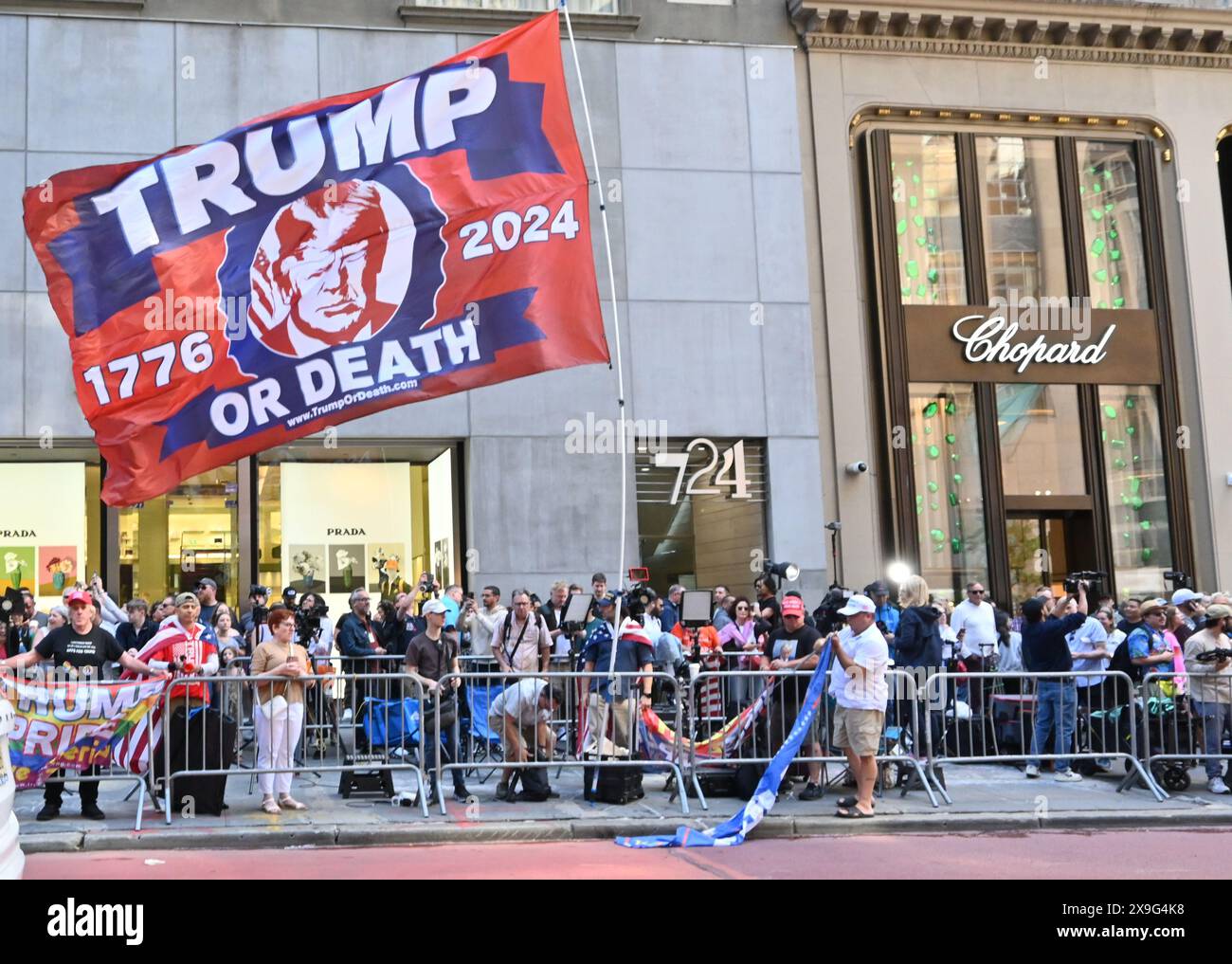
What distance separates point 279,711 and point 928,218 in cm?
1653

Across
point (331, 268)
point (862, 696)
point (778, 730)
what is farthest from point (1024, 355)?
point (331, 268)

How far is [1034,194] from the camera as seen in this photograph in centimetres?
2500

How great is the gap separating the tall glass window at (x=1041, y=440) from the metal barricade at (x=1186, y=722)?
414 inches

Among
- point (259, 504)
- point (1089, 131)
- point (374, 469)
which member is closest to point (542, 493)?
point (374, 469)

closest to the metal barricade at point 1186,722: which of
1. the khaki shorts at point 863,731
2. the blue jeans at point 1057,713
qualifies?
the blue jeans at point 1057,713

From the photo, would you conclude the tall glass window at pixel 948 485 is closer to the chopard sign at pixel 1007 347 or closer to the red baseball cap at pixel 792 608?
the chopard sign at pixel 1007 347

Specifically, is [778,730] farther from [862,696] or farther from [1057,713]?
[1057,713]

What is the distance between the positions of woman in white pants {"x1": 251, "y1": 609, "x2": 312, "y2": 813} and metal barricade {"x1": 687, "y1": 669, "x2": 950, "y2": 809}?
3509mm

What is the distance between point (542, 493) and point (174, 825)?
1133cm

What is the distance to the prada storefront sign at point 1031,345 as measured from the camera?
23844 mm

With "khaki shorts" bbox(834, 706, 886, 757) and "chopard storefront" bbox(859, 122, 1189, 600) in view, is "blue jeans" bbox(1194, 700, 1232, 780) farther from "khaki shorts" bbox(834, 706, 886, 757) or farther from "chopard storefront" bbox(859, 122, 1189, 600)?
"chopard storefront" bbox(859, 122, 1189, 600)
